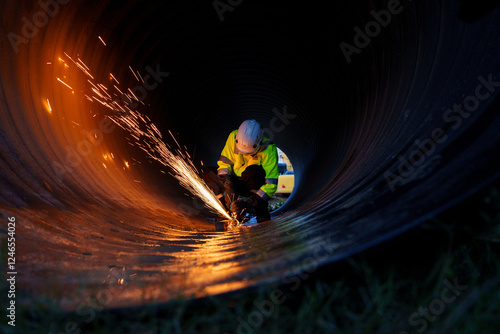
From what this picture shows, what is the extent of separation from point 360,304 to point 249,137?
3.07 meters

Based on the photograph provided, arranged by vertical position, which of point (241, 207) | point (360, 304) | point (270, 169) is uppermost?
point (270, 169)

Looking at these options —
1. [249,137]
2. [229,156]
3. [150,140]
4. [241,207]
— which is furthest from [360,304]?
[150,140]

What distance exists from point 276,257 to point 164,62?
4029 mm

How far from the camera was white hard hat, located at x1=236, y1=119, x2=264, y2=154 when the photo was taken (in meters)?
4.45

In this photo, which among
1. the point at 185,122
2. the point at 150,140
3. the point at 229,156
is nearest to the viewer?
the point at 229,156

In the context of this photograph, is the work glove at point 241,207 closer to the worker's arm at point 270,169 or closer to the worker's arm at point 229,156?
the worker's arm at point 270,169

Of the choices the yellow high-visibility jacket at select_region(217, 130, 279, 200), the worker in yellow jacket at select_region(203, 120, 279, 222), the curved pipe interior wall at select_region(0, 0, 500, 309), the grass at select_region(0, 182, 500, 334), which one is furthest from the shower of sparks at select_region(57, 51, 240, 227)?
the grass at select_region(0, 182, 500, 334)

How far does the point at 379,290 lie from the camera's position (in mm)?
1424

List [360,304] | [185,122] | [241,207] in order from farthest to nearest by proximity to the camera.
Answer: [185,122] → [241,207] → [360,304]

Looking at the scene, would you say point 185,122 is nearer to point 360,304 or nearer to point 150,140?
point 150,140

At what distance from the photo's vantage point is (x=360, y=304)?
1562 millimetres

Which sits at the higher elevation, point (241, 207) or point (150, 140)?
point (150, 140)

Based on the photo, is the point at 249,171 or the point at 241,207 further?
the point at 249,171

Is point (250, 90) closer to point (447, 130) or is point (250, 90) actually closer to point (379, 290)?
point (447, 130)
